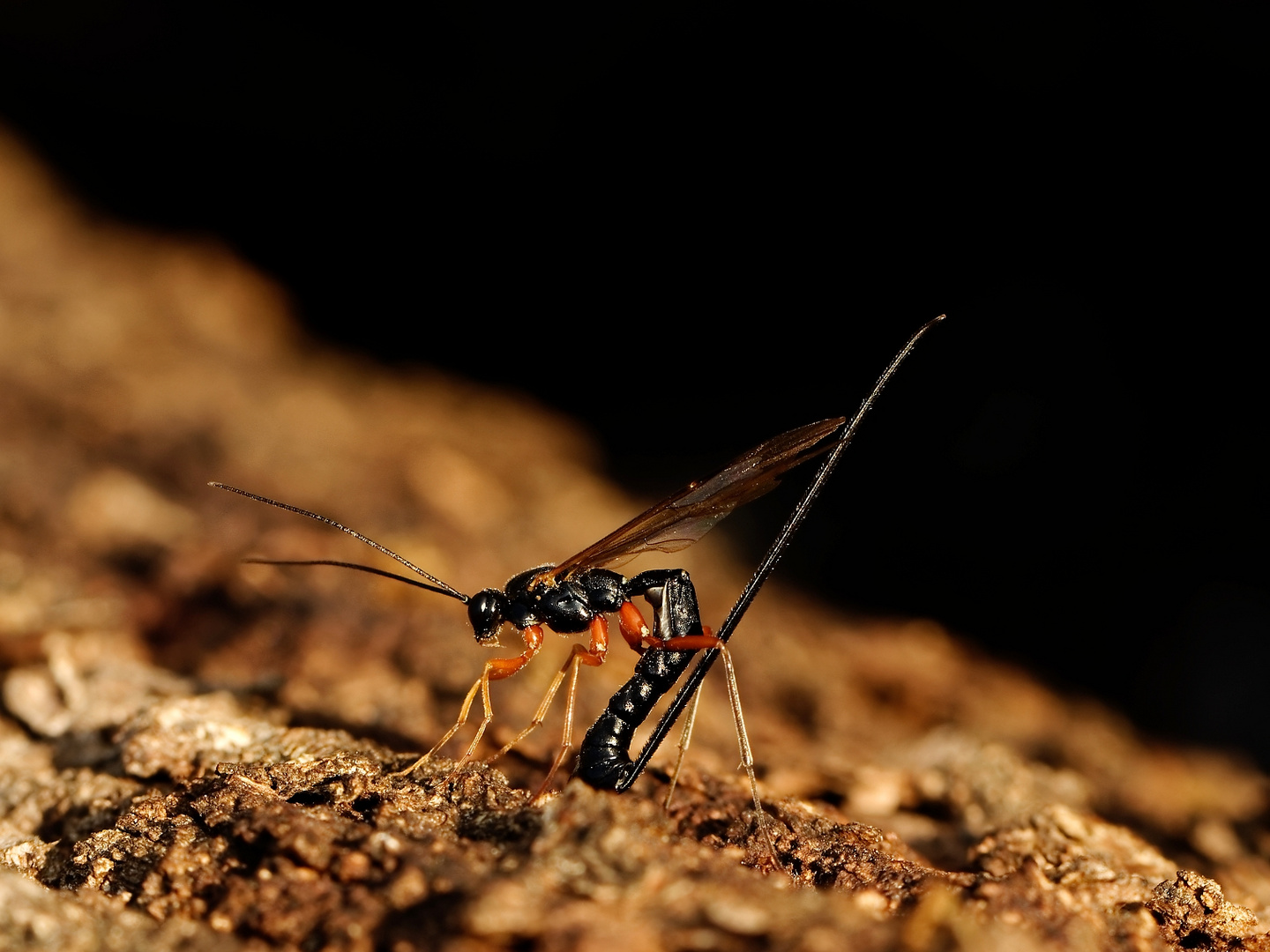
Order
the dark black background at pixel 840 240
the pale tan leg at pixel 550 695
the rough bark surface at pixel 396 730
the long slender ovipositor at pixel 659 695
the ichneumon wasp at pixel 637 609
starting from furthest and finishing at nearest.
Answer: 1. the dark black background at pixel 840 240
2. the pale tan leg at pixel 550 695
3. the ichneumon wasp at pixel 637 609
4. the long slender ovipositor at pixel 659 695
5. the rough bark surface at pixel 396 730

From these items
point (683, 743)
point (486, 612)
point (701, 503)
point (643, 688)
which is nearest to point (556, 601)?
point (486, 612)

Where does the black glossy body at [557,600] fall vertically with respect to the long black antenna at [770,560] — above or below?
below

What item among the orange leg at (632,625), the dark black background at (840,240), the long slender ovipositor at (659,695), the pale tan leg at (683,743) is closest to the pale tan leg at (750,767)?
the long slender ovipositor at (659,695)

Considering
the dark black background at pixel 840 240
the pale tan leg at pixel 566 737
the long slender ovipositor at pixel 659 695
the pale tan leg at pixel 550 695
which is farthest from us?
the dark black background at pixel 840 240

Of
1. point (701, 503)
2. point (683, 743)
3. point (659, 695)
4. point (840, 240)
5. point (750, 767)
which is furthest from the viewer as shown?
point (840, 240)

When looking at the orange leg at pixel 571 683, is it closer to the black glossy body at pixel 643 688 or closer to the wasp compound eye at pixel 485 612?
the black glossy body at pixel 643 688

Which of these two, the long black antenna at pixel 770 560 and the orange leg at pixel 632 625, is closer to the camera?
the long black antenna at pixel 770 560

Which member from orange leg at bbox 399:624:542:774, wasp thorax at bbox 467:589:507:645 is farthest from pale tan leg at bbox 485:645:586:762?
wasp thorax at bbox 467:589:507:645

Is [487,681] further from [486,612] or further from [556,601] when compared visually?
[556,601]
